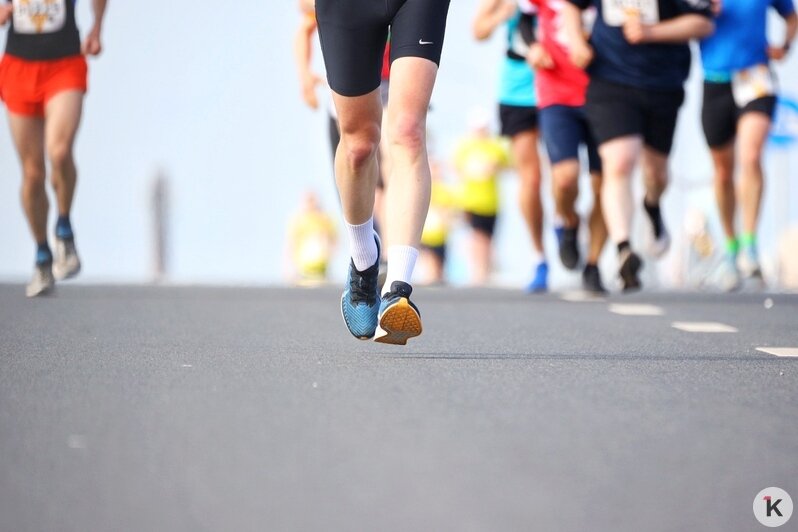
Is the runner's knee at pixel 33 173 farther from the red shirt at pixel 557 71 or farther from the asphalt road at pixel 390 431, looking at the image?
the asphalt road at pixel 390 431

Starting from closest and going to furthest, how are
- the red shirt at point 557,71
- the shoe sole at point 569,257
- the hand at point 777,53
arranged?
the red shirt at point 557,71 → the hand at point 777,53 → the shoe sole at point 569,257

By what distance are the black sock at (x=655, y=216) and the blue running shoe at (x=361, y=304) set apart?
5260 mm

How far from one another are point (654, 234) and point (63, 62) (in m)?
4.08

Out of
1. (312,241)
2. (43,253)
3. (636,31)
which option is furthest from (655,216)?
(312,241)

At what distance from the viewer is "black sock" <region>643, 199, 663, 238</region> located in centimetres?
1146

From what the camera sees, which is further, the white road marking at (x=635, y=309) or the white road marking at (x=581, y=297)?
the white road marking at (x=581, y=297)

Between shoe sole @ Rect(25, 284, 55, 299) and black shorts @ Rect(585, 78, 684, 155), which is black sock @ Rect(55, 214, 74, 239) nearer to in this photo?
shoe sole @ Rect(25, 284, 55, 299)

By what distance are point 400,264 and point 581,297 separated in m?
5.27

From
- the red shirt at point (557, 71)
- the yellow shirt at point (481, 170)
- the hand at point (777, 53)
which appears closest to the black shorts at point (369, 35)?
the red shirt at point (557, 71)

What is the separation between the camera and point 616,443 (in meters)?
3.89

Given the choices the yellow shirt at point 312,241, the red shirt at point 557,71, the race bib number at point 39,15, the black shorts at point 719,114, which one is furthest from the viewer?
the yellow shirt at point 312,241

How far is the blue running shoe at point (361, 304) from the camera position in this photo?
6.36 meters

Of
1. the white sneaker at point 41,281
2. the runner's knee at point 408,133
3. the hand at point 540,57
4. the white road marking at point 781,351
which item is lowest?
the white sneaker at point 41,281

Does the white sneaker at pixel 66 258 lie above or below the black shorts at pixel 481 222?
above
